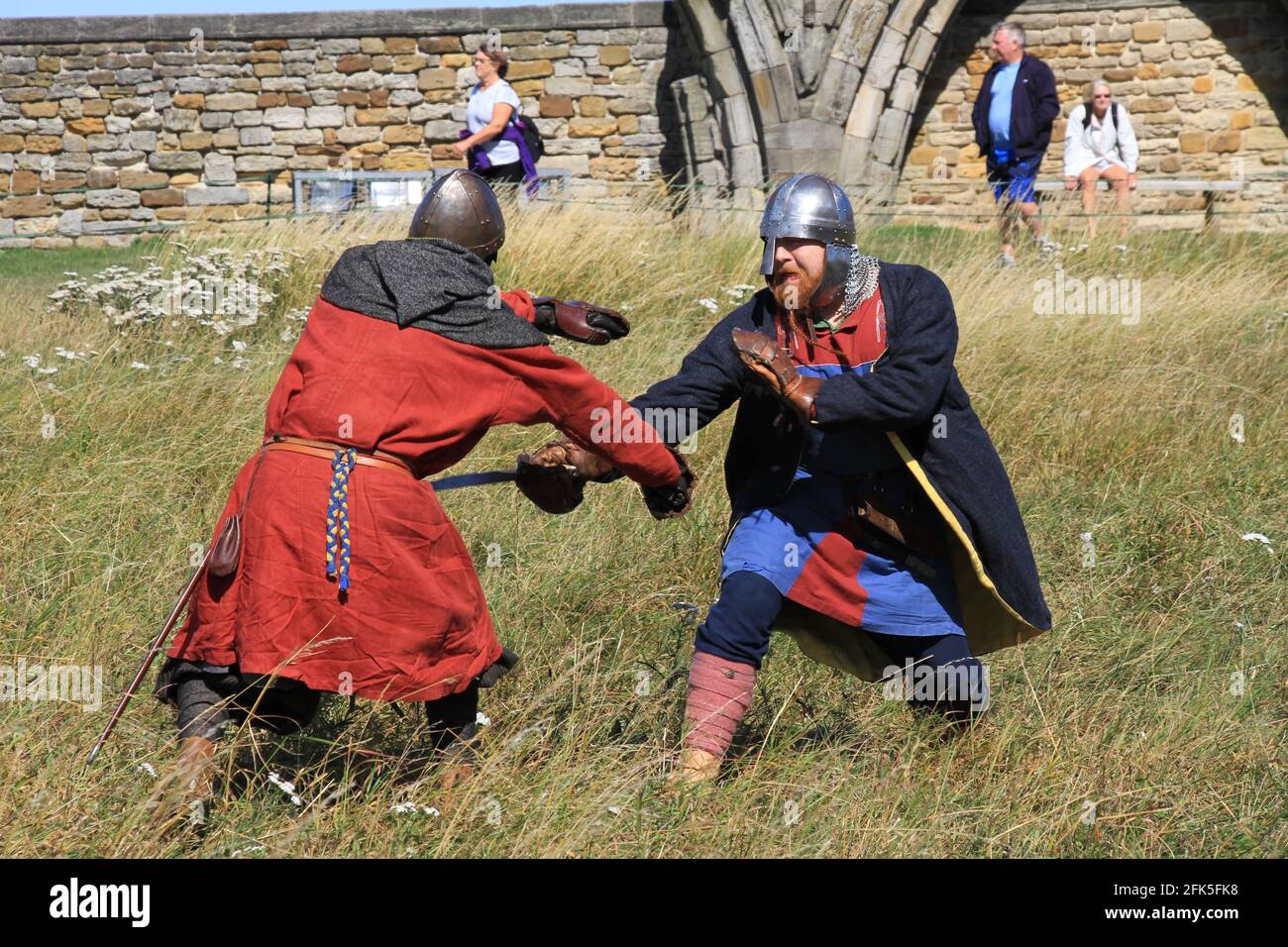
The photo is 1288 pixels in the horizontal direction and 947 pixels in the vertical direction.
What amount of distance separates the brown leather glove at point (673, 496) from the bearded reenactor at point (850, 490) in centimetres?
10

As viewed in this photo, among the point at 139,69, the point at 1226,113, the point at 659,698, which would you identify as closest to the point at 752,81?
the point at 1226,113

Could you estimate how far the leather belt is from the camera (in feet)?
10.0

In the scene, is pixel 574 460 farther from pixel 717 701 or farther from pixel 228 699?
pixel 228 699

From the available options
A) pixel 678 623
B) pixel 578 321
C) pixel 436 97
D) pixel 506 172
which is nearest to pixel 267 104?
pixel 436 97

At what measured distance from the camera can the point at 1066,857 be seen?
3.28 metres

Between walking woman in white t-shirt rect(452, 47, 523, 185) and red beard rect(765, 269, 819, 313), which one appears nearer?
red beard rect(765, 269, 819, 313)

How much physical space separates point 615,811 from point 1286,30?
13793mm

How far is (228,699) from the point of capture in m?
3.04

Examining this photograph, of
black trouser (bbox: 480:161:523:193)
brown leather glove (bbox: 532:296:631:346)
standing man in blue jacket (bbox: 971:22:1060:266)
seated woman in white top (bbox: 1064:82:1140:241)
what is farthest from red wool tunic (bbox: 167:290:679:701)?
seated woman in white top (bbox: 1064:82:1140:241)

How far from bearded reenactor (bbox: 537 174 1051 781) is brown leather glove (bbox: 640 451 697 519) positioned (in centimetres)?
10

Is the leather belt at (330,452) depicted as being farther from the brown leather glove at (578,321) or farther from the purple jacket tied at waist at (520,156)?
the purple jacket tied at waist at (520,156)

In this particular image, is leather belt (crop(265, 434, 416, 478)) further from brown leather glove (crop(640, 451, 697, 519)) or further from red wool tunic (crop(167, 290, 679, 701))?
brown leather glove (crop(640, 451, 697, 519))

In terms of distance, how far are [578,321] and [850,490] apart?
764mm

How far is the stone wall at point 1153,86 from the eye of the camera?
14422 millimetres
